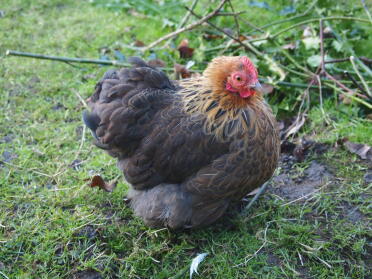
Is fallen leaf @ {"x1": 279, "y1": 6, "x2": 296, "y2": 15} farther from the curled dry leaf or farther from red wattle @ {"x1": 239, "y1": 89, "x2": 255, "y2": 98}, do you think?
the curled dry leaf

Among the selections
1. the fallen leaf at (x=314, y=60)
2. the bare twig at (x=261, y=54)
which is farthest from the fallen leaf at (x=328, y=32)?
the bare twig at (x=261, y=54)

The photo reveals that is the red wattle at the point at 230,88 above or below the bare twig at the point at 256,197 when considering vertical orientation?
above

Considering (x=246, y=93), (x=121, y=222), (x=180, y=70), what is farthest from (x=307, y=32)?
(x=121, y=222)

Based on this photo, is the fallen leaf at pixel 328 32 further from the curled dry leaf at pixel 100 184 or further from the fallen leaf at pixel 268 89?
the curled dry leaf at pixel 100 184

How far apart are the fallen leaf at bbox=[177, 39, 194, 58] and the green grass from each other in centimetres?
117

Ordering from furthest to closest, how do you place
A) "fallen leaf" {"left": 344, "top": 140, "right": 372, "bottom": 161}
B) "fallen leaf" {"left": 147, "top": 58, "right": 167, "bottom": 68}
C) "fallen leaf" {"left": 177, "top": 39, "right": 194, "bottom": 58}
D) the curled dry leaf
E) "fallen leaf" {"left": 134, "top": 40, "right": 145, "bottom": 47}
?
"fallen leaf" {"left": 134, "top": 40, "right": 145, "bottom": 47}
"fallen leaf" {"left": 177, "top": 39, "right": 194, "bottom": 58}
"fallen leaf" {"left": 147, "top": 58, "right": 167, "bottom": 68}
"fallen leaf" {"left": 344, "top": 140, "right": 372, "bottom": 161}
the curled dry leaf

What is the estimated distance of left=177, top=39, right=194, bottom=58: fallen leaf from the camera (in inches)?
182

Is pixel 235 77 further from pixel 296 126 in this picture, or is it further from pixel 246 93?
pixel 296 126

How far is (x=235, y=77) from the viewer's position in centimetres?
261

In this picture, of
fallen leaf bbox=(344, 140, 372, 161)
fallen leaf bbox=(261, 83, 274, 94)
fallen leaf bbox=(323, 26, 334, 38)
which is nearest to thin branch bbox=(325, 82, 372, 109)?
fallen leaf bbox=(344, 140, 372, 161)

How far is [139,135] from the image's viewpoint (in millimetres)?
2768

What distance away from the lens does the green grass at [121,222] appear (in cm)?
259

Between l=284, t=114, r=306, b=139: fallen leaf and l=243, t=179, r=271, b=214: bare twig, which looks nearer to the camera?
l=243, t=179, r=271, b=214: bare twig

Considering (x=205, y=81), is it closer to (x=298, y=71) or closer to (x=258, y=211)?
(x=258, y=211)
